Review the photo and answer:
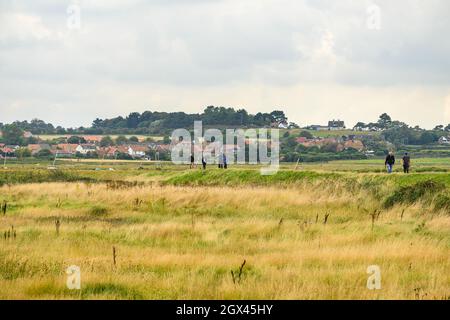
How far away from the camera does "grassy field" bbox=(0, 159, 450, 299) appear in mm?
14500

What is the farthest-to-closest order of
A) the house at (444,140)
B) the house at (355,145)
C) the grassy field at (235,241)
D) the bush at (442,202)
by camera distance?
the house at (444,140) < the house at (355,145) < the bush at (442,202) < the grassy field at (235,241)

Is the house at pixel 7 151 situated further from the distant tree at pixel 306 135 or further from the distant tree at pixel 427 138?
the distant tree at pixel 427 138

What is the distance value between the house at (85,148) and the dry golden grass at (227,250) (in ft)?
340

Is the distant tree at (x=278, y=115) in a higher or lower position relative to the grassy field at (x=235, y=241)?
higher

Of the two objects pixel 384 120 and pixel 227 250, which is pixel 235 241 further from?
pixel 384 120

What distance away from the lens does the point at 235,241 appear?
2128 centimetres

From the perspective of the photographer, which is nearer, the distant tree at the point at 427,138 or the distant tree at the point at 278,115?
the distant tree at the point at 427,138

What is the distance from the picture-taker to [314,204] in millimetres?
32031

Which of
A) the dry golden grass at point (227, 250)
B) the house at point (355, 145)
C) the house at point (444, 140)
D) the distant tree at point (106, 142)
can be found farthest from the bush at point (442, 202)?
the distant tree at point (106, 142)

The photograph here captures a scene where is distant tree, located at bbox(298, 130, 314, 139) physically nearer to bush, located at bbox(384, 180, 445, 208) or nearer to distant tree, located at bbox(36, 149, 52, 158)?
distant tree, located at bbox(36, 149, 52, 158)

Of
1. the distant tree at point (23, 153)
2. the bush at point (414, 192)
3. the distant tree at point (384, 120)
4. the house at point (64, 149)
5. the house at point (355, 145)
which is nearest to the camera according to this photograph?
the bush at point (414, 192)

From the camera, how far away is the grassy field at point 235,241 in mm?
14500

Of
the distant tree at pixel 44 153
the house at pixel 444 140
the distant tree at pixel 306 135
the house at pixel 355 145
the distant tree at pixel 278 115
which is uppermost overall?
the distant tree at pixel 278 115

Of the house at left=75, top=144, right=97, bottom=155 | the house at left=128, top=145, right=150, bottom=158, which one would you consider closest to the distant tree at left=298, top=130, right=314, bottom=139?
the house at left=128, top=145, right=150, bottom=158
